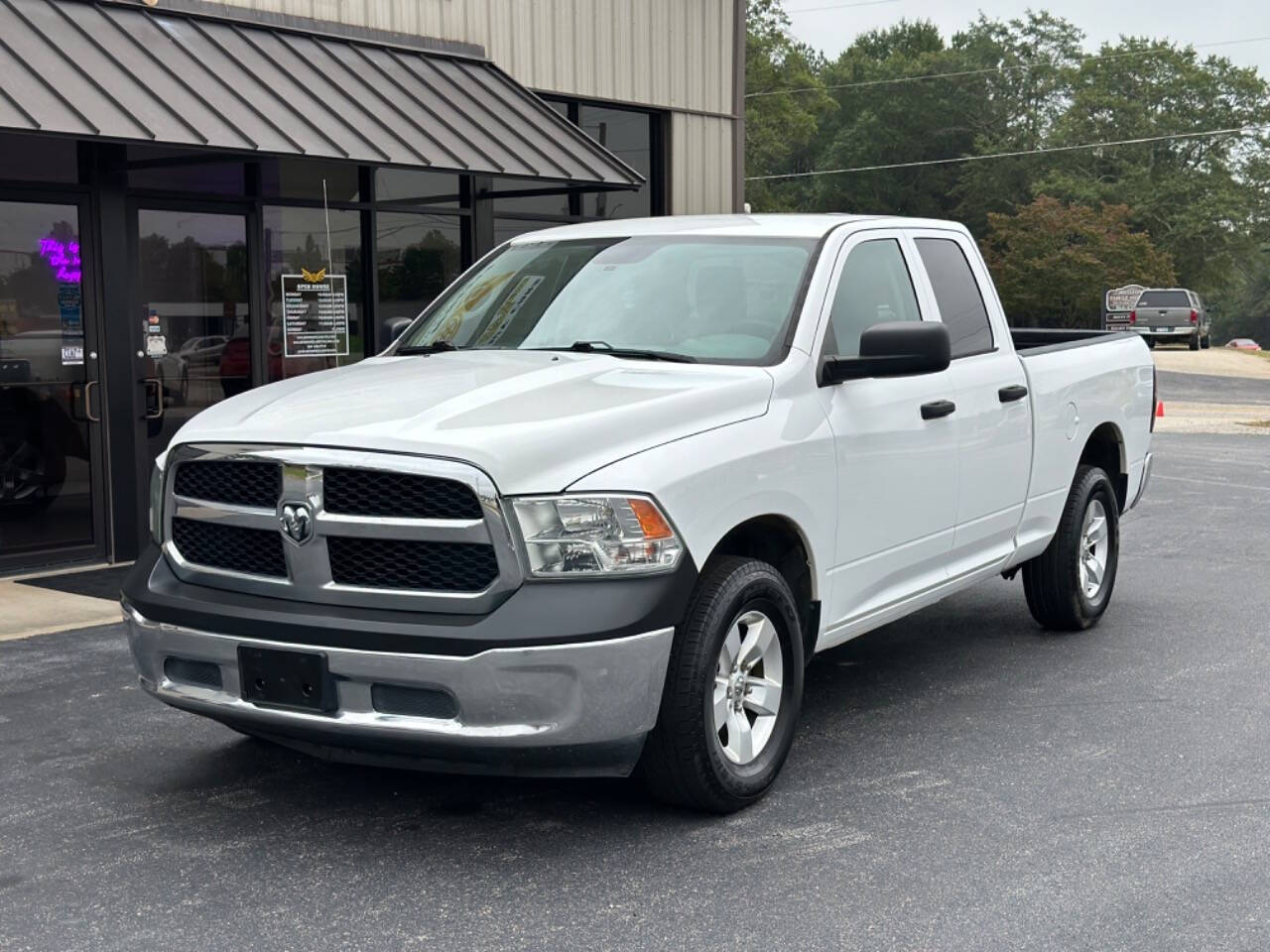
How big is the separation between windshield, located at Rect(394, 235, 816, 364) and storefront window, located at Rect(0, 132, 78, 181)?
4.54 meters

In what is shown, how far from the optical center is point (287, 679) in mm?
4574

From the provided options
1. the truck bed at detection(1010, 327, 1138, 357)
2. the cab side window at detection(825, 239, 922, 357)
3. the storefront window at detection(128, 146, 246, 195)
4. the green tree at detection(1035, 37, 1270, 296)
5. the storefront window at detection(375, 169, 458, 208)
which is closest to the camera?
the cab side window at detection(825, 239, 922, 357)

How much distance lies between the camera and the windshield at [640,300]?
225 inches

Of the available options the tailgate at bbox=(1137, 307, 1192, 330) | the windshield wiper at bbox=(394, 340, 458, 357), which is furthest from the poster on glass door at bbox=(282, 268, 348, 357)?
the tailgate at bbox=(1137, 307, 1192, 330)

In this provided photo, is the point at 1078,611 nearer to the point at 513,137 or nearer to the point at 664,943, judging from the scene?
the point at 664,943

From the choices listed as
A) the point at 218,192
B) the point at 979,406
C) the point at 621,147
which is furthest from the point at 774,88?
the point at 979,406

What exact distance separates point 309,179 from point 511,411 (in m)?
7.68

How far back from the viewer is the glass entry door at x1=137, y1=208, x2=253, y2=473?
34.9 feet

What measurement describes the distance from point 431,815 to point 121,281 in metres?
6.43

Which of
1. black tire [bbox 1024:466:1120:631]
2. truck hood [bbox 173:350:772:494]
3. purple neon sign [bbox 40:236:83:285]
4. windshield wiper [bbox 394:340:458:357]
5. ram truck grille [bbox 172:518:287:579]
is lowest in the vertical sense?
black tire [bbox 1024:466:1120:631]

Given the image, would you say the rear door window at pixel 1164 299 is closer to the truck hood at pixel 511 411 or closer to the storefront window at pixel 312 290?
the storefront window at pixel 312 290

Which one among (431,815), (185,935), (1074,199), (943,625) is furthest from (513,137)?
(1074,199)

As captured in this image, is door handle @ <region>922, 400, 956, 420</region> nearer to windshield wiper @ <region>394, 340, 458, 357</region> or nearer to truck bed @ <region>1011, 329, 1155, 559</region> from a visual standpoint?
truck bed @ <region>1011, 329, 1155, 559</region>

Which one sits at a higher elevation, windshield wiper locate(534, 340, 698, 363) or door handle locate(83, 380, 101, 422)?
windshield wiper locate(534, 340, 698, 363)
